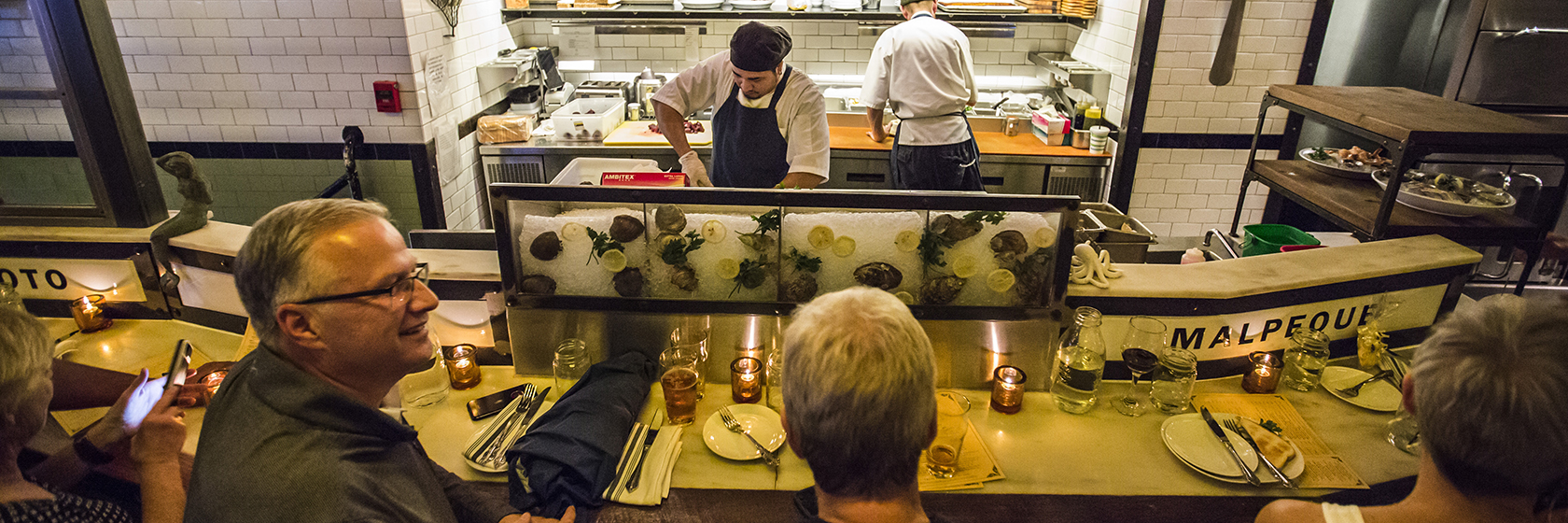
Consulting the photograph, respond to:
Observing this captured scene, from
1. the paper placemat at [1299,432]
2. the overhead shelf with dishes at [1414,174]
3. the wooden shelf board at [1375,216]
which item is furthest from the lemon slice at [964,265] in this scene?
the wooden shelf board at [1375,216]

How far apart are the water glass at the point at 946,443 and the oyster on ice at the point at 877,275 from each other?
1.22 feet

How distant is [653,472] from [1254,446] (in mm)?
1410

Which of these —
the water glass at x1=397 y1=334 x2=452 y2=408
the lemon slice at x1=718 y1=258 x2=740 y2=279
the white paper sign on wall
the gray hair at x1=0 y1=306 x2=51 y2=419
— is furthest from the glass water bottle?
the white paper sign on wall

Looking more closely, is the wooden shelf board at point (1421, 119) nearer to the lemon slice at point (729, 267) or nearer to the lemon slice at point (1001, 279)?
the lemon slice at point (1001, 279)

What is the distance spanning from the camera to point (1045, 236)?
1.92 m

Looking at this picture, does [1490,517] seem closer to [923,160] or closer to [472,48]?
[923,160]

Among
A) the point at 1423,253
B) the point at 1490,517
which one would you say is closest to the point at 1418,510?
the point at 1490,517

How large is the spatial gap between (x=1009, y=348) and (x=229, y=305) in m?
2.32

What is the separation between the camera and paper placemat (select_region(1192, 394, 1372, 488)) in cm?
171

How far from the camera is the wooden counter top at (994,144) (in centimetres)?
492

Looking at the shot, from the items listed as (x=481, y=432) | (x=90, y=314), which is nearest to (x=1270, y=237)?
(x=481, y=432)

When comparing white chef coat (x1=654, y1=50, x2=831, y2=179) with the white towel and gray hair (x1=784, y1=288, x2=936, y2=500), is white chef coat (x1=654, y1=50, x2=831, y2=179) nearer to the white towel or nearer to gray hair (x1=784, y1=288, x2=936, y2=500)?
the white towel

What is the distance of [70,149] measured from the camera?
4.36 meters

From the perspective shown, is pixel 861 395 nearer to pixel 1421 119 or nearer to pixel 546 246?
pixel 546 246
